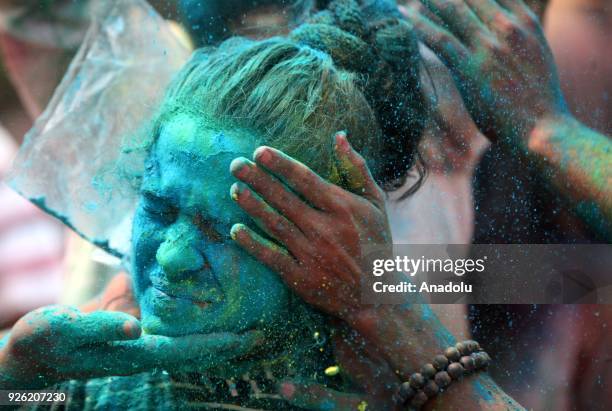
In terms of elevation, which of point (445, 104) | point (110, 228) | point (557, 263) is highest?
point (445, 104)

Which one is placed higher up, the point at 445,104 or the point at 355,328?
the point at 445,104

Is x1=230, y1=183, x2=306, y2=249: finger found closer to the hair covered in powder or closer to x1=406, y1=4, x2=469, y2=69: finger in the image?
the hair covered in powder

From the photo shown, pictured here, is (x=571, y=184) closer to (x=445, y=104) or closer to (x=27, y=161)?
(x=445, y=104)

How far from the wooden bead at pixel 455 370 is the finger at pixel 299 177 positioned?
18cm

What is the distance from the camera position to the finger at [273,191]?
1.97ft

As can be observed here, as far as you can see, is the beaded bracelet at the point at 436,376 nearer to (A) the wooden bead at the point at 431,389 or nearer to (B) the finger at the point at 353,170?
(A) the wooden bead at the point at 431,389

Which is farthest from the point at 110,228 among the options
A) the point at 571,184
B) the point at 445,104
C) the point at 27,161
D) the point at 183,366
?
the point at 571,184

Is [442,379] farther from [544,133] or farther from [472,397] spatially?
[544,133]

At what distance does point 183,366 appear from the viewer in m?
0.63

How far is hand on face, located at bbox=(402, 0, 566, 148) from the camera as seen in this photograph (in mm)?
747

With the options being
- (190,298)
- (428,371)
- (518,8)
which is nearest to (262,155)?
(190,298)

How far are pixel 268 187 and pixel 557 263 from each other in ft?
1.02

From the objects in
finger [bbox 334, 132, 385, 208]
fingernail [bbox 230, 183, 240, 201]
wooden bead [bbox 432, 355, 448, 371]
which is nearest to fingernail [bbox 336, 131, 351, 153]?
finger [bbox 334, 132, 385, 208]

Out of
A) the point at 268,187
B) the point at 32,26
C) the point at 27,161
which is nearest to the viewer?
the point at 268,187
